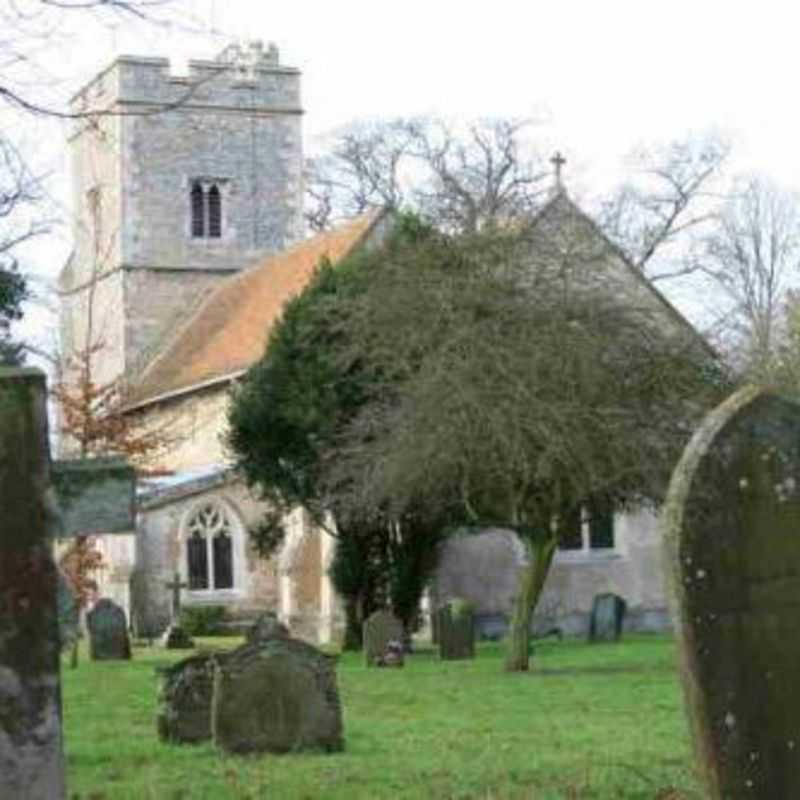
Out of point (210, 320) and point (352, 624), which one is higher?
point (210, 320)

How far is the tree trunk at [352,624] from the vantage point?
106 ft

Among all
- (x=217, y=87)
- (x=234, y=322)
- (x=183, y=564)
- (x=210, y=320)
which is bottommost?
(x=183, y=564)

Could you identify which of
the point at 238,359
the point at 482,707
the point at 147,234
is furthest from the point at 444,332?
the point at 147,234

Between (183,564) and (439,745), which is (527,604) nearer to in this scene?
(439,745)

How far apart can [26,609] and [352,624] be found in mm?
27686

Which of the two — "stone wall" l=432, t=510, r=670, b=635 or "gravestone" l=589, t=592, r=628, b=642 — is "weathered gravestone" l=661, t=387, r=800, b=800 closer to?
"gravestone" l=589, t=592, r=628, b=642

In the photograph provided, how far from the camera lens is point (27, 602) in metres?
5.46

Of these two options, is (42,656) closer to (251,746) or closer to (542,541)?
(251,746)

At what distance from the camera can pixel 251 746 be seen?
37.2 feet

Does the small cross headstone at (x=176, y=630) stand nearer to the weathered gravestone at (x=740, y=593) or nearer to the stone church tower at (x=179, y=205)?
the stone church tower at (x=179, y=205)

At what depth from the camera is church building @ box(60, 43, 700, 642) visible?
125 feet

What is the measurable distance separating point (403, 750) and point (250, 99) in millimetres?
38888

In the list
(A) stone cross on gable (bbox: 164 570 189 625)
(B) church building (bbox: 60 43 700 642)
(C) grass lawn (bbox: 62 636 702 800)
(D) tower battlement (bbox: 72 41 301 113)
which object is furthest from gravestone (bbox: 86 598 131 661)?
(D) tower battlement (bbox: 72 41 301 113)

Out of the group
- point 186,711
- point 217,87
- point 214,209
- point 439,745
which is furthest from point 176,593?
point 439,745
